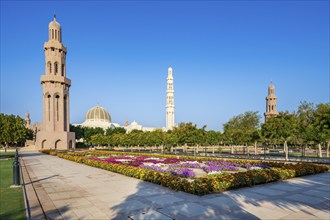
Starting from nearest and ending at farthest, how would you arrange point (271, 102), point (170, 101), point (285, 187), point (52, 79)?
point (285, 187) < point (52, 79) < point (271, 102) < point (170, 101)

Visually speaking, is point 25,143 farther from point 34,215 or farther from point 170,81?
point 34,215

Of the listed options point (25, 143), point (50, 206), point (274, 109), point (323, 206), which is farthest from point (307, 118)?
point (25, 143)

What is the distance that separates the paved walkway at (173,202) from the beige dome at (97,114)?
329 ft

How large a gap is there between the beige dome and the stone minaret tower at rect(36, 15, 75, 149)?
43710 millimetres

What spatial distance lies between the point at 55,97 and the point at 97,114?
4768cm

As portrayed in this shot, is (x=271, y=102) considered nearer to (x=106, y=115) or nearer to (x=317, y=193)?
(x=106, y=115)

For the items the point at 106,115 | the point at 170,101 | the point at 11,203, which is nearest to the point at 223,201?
the point at 11,203

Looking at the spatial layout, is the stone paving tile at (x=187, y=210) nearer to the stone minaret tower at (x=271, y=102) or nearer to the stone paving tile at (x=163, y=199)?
the stone paving tile at (x=163, y=199)

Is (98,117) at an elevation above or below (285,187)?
above

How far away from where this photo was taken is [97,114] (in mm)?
111188

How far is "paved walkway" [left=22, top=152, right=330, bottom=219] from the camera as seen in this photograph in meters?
7.73

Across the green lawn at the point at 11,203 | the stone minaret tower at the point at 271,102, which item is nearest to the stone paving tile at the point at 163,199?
the green lawn at the point at 11,203

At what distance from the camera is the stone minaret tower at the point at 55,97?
2430 inches

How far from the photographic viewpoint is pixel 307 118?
61719mm
